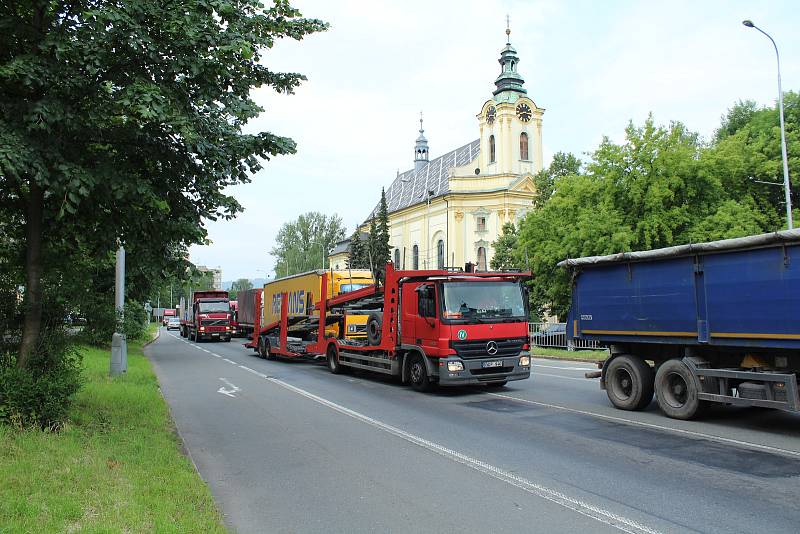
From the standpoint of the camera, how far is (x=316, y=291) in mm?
20719

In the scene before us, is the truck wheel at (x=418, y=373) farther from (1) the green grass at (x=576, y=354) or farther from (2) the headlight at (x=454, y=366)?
(1) the green grass at (x=576, y=354)

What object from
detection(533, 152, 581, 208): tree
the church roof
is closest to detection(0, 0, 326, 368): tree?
detection(533, 152, 581, 208): tree

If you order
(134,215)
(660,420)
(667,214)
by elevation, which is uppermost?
(667,214)

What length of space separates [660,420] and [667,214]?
25611 millimetres

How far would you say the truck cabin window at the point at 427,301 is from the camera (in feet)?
43.7

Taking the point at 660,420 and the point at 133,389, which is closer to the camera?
the point at 660,420

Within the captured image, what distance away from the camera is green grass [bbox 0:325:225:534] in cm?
474

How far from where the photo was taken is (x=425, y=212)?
81.5 metres

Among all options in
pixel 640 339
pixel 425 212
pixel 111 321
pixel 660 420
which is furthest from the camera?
pixel 425 212

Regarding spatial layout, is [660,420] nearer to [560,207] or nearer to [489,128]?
[560,207]

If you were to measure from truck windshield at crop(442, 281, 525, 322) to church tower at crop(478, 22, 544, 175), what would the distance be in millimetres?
60222

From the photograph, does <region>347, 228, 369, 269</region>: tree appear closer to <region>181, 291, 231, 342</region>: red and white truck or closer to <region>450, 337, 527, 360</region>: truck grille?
<region>181, 291, 231, 342</region>: red and white truck

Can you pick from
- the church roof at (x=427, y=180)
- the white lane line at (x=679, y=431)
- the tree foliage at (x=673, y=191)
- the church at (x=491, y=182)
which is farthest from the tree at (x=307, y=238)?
the white lane line at (x=679, y=431)

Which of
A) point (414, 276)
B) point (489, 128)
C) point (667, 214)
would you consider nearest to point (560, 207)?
point (667, 214)
